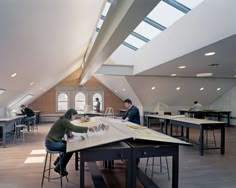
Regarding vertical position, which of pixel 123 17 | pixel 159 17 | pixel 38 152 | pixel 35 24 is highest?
pixel 159 17

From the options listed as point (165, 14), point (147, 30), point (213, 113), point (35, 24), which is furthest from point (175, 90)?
point (35, 24)

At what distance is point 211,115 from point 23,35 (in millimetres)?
10780

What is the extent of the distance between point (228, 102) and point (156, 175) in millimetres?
9463

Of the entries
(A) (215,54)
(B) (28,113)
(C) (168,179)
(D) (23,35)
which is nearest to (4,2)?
(D) (23,35)

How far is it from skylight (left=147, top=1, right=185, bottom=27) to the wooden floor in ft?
10.7

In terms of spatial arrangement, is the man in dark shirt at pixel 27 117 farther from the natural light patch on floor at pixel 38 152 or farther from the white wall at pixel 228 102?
the white wall at pixel 228 102

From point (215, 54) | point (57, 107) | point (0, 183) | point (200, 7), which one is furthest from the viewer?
point (57, 107)

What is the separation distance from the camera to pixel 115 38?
3035mm

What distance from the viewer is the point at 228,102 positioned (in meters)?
11.6

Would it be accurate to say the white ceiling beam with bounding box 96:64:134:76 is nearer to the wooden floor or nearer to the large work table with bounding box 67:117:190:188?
the wooden floor

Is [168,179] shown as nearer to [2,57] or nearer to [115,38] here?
[115,38]

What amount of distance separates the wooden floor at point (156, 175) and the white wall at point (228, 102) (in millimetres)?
6695

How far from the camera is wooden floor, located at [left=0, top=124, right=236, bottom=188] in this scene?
10.9ft

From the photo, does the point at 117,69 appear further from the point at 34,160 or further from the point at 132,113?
the point at 34,160
